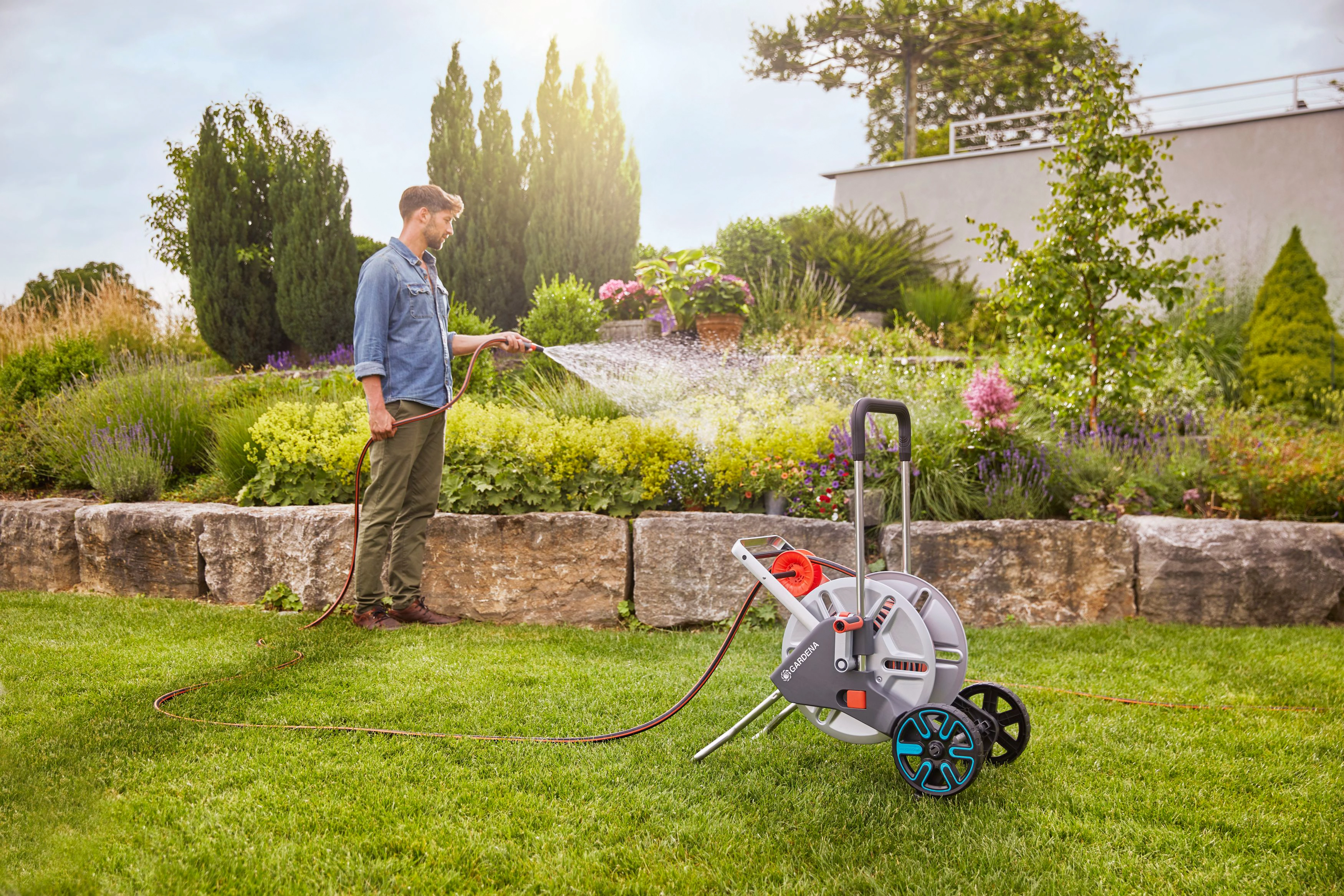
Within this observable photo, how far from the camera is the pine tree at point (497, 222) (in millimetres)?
10891

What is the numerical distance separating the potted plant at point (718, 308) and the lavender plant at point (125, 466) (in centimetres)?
471

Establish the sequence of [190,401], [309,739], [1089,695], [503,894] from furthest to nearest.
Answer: [190,401], [1089,695], [309,739], [503,894]

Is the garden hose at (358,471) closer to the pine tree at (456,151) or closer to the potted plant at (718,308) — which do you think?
the potted plant at (718,308)

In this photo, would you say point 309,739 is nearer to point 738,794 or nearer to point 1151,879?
point 738,794

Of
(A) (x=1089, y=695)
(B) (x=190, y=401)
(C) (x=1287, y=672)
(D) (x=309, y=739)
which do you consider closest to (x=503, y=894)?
(D) (x=309, y=739)

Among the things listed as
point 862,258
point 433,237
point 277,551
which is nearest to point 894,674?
point 433,237

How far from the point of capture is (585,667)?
3570 mm

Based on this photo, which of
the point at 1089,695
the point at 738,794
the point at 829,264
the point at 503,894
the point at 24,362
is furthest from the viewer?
the point at 829,264

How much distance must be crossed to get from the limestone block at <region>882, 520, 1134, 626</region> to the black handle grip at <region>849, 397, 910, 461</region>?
1.97 metres

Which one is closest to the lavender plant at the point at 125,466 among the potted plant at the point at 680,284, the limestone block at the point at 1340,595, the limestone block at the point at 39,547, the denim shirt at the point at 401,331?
the limestone block at the point at 39,547

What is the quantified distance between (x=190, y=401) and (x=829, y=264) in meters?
7.92

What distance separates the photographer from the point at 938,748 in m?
2.18

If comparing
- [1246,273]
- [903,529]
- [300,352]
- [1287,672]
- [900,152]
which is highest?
[900,152]

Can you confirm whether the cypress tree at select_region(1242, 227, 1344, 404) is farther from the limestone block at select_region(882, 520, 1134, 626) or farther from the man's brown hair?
the man's brown hair
